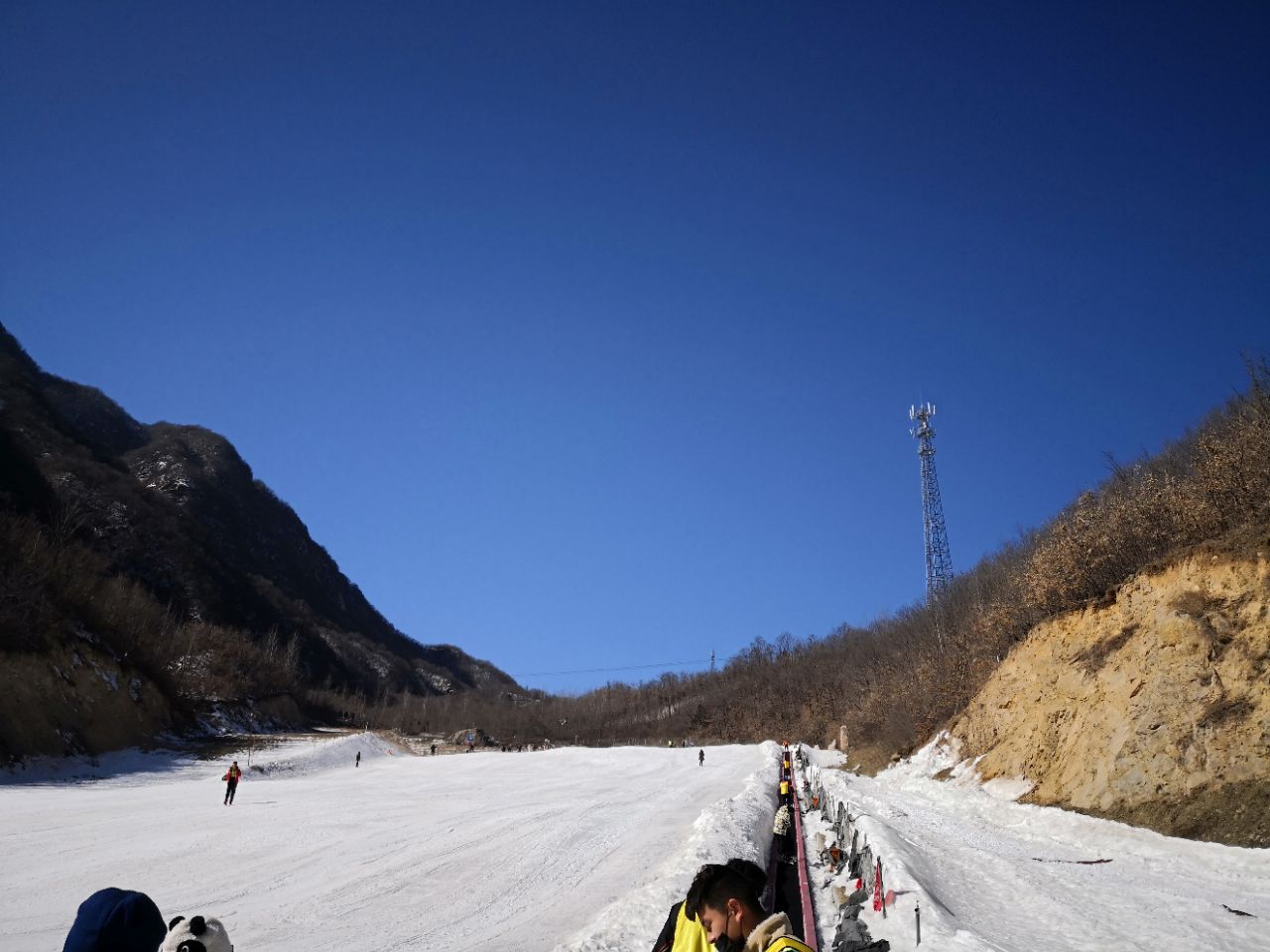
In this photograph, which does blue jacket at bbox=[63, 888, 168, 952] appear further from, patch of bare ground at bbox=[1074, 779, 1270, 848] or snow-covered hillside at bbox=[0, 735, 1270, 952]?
patch of bare ground at bbox=[1074, 779, 1270, 848]

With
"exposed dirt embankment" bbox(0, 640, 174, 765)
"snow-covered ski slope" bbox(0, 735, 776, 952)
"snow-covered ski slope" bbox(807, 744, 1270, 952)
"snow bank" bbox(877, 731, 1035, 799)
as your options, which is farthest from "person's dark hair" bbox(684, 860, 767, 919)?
"exposed dirt embankment" bbox(0, 640, 174, 765)

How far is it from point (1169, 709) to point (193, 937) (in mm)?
16204

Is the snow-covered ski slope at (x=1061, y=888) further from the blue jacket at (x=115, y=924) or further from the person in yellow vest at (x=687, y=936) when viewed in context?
the blue jacket at (x=115, y=924)

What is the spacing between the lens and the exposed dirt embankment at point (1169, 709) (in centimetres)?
1245

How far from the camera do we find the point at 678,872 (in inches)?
492

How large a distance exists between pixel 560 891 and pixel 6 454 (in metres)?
78.6

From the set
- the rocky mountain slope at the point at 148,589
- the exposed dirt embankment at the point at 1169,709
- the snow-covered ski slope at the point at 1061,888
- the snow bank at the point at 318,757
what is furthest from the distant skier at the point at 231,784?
the exposed dirt embankment at the point at 1169,709

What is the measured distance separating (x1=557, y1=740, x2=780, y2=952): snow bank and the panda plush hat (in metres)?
6.19

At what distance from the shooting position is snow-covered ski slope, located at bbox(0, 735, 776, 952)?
10.5 meters

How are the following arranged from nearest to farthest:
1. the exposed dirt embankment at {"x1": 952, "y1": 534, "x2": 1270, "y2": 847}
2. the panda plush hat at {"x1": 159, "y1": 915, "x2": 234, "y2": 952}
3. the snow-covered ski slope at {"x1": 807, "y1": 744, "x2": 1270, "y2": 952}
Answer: the panda plush hat at {"x1": 159, "y1": 915, "x2": 234, "y2": 952}, the snow-covered ski slope at {"x1": 807, "y1": 744, "x2": 1270, "y2": 952}, the exposed dirt embankment at {"x1": 952, "y1": 534, "x2": 1270, "y2": 847}

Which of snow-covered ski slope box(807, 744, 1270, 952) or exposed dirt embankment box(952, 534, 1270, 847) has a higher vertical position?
exposed dirt embankment box(952, 534, 1270, 847)

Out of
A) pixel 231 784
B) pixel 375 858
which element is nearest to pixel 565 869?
pixel 375 858

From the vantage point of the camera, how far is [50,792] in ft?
87.2

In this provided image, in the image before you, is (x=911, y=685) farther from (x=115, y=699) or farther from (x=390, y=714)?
(x=390, y=714)
